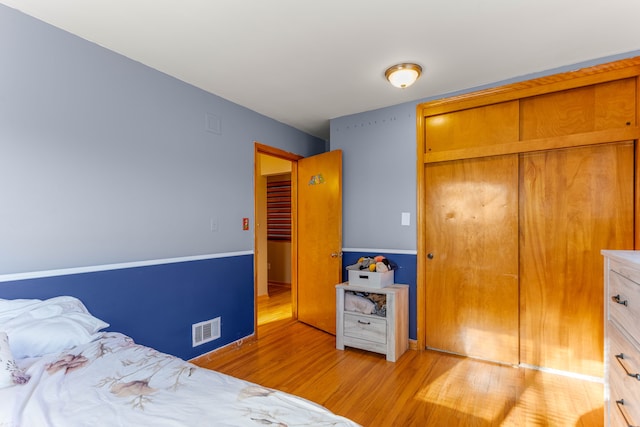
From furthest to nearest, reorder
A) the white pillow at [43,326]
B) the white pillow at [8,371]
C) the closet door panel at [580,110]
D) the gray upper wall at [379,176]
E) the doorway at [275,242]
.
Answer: the doorway at [275,242] < the gray upper wall at [379,176] < the closet door panel at [580,110] < the white pillow at [43,326] < the white pillow at [8,371]

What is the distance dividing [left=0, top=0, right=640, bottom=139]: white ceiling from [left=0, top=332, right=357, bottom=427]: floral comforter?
179 centimetres

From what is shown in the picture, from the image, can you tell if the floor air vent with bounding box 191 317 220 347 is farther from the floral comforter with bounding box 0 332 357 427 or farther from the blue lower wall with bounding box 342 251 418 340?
the blue lower wall with bounding box 342 251 418 340

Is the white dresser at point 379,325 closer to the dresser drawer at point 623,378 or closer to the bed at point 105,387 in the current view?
the dresser drawer at point 623,378

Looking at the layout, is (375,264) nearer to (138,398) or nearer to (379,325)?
(379,325)

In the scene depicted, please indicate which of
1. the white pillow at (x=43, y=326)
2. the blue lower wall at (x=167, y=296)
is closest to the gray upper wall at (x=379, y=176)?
the blue lower wall at (x=167, y=296)

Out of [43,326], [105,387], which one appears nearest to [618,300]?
[105,387]

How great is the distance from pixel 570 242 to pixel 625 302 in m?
1.32

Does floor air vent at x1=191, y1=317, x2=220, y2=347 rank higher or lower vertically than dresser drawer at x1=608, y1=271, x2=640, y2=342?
lower

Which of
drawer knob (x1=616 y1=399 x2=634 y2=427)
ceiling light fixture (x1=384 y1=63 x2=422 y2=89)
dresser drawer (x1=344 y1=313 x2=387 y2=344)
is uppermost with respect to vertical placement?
ceiling light fixture (x1=384 y1=63 x2=422 y2=89)

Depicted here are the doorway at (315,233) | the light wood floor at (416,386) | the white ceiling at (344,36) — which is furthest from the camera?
the doorway at (315,233)

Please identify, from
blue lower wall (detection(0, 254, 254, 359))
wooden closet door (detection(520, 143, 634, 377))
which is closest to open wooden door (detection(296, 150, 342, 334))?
blue lower wall (detection(0, 254, 254, 359))

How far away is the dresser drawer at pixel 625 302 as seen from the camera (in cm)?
120

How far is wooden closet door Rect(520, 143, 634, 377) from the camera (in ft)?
7.52

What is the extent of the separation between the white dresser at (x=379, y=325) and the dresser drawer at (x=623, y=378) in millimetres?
1455
